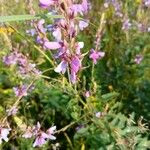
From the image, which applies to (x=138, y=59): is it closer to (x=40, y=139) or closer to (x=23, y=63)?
(x=23, y=63)

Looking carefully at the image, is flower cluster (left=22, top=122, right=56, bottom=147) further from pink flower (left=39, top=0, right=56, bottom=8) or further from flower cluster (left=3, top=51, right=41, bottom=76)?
pink flower (left=39, top=0, right=56, bottom=8)

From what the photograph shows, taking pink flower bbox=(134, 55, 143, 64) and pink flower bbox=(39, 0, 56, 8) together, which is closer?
pink flower bbox=(39, 0, 56, 8)

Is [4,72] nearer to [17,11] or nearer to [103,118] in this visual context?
[17,11]

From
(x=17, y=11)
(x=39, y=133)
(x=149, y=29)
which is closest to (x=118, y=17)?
(x=149, y=29)

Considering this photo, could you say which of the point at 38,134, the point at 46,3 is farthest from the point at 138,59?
the point at 46,3

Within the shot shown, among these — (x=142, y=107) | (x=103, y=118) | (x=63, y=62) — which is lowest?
(x=142, y=107)

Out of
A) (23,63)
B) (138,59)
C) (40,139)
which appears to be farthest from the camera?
(138,59)

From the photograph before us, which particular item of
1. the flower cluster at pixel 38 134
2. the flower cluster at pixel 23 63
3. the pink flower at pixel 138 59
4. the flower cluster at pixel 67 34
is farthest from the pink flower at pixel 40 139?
the pink flower at pixel 138 59

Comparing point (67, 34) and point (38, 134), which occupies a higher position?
point (67, 34)

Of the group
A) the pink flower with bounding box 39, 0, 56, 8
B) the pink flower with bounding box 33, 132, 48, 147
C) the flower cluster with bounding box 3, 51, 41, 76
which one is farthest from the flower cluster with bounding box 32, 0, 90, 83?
the flower cluster with bounding box 3, 51, 41, 76

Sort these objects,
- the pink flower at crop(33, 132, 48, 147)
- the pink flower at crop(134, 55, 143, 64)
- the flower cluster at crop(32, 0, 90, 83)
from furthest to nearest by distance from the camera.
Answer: the pink flower at crop(134, 55, 143, 64)
the pink flower at crop(33, 132, 48, 147)
the flower cluster at crop(32, 0, 90, 83)

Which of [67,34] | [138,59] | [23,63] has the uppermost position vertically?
[67,34]
